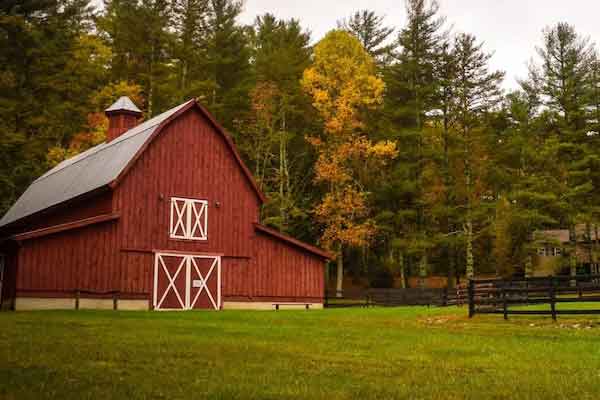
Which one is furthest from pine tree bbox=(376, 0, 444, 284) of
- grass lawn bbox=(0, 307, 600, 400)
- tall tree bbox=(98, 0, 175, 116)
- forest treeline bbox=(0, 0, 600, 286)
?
grass lawn bbox=(0, 307, 600, 400)

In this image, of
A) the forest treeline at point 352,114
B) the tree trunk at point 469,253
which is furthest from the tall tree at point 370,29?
the tree trunk at point 469,253

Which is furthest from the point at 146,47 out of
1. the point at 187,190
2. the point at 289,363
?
the point at 289,363

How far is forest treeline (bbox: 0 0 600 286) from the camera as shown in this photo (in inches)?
1428

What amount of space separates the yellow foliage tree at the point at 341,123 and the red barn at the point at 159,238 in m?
7.17

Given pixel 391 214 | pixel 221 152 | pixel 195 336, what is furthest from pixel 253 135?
pixel 195 336

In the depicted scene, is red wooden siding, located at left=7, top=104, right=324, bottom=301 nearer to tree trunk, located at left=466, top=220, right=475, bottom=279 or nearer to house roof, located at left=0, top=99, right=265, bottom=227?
house roof, located at left=0, top=99, right=265, bottom=227

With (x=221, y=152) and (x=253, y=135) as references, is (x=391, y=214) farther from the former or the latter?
(x=221, y=152)

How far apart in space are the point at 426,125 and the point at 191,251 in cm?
2009

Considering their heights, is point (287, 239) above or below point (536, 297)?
above

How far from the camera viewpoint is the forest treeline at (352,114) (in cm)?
3628

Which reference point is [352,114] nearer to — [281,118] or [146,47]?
[281,118]

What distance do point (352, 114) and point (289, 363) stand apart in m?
29.2

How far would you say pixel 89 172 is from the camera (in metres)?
27.1

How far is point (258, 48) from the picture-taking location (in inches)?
1896
